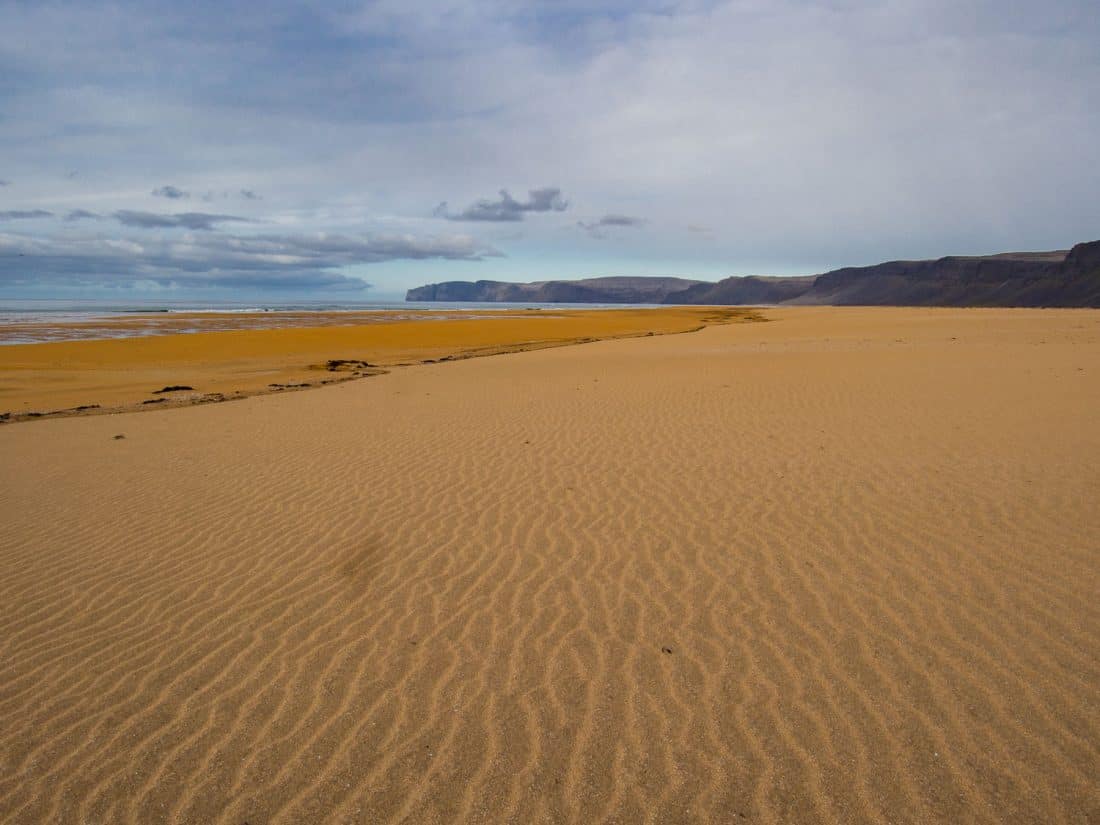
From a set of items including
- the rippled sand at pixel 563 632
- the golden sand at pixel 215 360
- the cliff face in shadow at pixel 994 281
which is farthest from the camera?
the cliff face in shadow at pixel 994 281

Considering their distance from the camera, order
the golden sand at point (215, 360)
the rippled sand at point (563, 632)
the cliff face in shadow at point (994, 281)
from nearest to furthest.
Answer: the rippled sand at point (563, 632), the golden sand at point (215, 360), the cliff face in shadow at point (994, 281)

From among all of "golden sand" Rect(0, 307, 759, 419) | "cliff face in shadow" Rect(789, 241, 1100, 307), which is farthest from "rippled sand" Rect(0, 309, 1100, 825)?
"cliff face in shadow" Rect(789, 241, 1100, 307)

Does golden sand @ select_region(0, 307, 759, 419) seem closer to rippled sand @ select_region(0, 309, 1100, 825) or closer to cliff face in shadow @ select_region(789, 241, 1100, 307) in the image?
rippled sand @ select_region(0, 309, 1100, 825)

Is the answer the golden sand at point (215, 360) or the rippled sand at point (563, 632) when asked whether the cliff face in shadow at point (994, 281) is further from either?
the rippled sand at point (563, 632)

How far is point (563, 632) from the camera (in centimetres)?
433

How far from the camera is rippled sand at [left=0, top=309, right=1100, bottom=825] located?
3.02 meters

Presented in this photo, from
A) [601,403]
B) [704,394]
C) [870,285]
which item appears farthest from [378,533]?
[870,285]

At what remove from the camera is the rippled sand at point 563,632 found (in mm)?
3020

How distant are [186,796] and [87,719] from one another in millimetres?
1041

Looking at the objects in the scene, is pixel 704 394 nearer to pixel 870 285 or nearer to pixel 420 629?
pixel 420 629

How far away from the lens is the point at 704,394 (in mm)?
13938

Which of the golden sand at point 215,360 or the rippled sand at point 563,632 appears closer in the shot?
the rippled sand at point 563,632

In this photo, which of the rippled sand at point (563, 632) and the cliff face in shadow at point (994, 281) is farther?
the cliff face in shadow at point (994, 281)

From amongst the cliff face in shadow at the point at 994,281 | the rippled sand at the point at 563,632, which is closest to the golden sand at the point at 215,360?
the rippled sand at the point at 563,632
